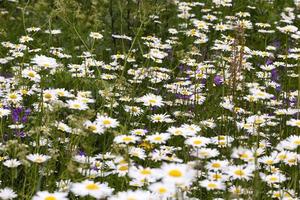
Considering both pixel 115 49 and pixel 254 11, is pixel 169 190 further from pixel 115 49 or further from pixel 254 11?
pixel 254 11

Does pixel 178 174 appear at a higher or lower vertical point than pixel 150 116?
higher

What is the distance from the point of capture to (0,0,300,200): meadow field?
97.7 inches

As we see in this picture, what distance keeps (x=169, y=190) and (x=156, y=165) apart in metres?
0.92

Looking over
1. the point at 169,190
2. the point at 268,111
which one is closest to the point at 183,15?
the point at 268,111

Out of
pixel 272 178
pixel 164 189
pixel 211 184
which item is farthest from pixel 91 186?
pixel 272 178

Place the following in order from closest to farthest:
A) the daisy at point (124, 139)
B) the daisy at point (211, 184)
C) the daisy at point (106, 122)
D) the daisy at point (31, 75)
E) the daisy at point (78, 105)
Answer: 1. the daisy at point (211, 184)
2. the daisy at point (124, 139)
3. the daisy at point (106, 122)
4. the daisy at point (78, 105)
5. the daisy at point (31, 75)

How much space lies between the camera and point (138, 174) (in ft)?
7.44

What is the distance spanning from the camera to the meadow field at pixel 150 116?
2482 millimetres

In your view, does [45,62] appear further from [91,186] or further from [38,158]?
[91,186]

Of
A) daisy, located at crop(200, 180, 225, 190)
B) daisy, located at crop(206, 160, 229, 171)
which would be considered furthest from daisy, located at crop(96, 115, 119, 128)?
daisy, located at crop(200, 180, 225, 190)

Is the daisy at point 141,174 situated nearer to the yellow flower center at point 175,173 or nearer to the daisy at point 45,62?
the yellow flower center at point 175,173

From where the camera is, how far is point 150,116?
11.5 ft

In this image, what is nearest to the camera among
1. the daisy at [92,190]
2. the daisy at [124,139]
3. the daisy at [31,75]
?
the daisy at [92,190]

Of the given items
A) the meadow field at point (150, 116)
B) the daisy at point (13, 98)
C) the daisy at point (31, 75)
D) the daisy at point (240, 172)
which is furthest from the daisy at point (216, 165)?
the daisy at point (31, 75)
